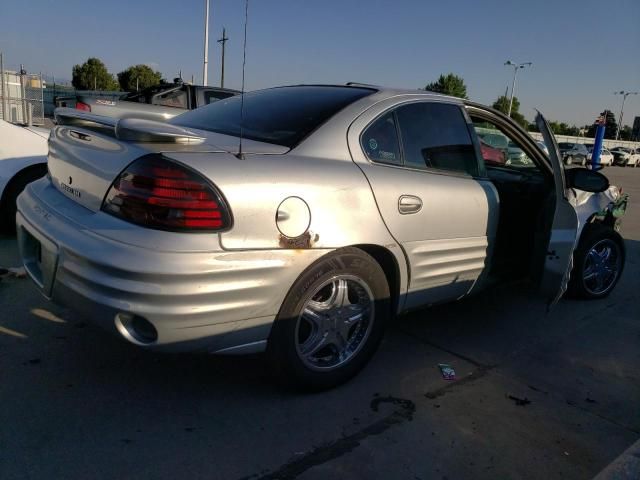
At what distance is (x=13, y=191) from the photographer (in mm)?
5238

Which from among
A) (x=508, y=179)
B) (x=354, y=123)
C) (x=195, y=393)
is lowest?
(x=195, y=393)

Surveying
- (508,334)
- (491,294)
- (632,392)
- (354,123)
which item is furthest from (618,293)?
(354,123)

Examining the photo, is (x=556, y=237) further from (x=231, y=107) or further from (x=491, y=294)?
(x=231, y=107)

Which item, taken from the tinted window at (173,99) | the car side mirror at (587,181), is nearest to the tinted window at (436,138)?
the car side mirror at (587,181)

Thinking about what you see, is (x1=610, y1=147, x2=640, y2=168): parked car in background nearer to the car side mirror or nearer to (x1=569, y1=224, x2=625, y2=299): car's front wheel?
(x1=569, y1=224, x2=625, y2=299): car's front wheel

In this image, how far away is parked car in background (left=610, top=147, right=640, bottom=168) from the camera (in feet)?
148

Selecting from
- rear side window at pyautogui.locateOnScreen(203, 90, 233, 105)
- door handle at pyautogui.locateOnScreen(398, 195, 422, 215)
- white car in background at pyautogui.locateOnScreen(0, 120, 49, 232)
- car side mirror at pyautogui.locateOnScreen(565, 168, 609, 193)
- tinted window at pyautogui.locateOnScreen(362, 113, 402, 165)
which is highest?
rear side window at pyautogui.locateOnScreen(203, 90, 233, 105)

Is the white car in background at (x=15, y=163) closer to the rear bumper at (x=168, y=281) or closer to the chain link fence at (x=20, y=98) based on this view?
the rear bumper at (x=168, y=281)

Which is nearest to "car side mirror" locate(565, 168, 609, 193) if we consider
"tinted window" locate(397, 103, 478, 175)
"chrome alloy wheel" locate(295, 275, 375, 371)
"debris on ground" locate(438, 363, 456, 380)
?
"tinted window" locate(397, 103, 478, 175)

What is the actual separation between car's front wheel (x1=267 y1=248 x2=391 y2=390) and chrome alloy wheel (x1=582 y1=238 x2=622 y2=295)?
2464 millimetres

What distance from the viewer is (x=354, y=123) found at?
2.80 metres

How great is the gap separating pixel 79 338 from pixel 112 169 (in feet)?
4.41

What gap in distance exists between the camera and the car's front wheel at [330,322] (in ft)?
8.25

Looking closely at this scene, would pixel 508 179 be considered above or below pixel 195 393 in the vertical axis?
above
